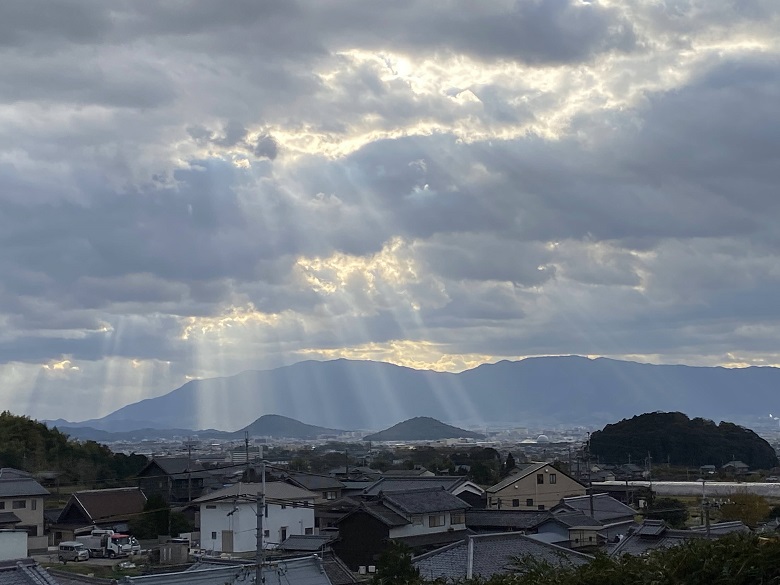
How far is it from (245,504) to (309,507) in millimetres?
3137

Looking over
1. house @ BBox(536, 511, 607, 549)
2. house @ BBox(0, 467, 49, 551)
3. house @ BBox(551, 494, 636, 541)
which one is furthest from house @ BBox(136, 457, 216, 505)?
house @ BBox(536, 511, 607, 549)

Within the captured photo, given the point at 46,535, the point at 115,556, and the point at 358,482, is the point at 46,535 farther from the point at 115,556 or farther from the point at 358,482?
the point at 358,482

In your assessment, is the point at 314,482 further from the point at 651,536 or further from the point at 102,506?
the point at 651,536

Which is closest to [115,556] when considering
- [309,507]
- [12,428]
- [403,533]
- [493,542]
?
[309,507]

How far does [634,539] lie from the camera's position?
2442cm

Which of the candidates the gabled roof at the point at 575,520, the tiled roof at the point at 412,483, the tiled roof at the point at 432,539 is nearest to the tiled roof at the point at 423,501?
the tiled roof at the point at 432,539

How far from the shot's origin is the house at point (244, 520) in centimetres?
3991

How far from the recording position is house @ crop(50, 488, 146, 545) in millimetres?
43625

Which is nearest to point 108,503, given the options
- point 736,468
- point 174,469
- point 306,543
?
point 174,469

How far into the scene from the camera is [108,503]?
46.4 m

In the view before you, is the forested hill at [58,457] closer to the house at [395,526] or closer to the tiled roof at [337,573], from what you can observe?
the house at [395,526]

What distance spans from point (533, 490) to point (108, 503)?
2291 centimetres

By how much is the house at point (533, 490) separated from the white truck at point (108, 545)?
19798mm

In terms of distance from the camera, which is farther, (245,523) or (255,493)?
(255,493)
